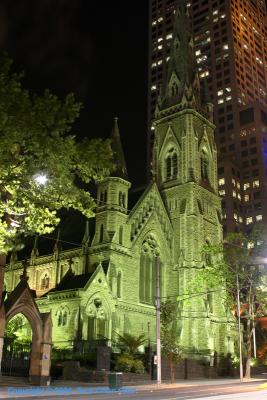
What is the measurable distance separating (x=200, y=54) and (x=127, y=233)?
110m

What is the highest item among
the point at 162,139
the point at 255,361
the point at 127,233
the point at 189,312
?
the point at 162,139

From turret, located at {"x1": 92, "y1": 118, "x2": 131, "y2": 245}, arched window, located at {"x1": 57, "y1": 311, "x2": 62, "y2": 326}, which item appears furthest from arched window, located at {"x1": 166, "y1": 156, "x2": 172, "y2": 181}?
arched window, located at {"x1": 57, "y1": 311, "x2": 62, "y2": 326}

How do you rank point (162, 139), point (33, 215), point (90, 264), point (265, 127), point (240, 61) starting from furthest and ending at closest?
point (240, 61), point (265, 127), point (162, 139), point (90, 264), point (33, 215)

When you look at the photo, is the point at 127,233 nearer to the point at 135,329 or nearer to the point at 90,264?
the point at 90,264

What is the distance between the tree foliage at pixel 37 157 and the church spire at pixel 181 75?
47.4m

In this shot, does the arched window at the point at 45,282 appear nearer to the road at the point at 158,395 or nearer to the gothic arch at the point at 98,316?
the gothic arch at the point at 98,316

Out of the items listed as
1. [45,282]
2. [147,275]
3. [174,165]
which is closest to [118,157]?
[174,165]

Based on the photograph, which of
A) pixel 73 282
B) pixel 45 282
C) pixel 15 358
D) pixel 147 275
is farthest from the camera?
pixel 45 282

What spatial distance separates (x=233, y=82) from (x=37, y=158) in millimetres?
127672

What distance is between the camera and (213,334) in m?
57.9

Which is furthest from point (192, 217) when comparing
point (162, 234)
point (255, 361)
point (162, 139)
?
point (255, 361)

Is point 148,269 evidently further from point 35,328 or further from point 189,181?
point 35,328

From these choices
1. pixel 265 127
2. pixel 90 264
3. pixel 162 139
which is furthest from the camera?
pixel 265 127

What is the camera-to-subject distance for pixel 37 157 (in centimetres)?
2208
